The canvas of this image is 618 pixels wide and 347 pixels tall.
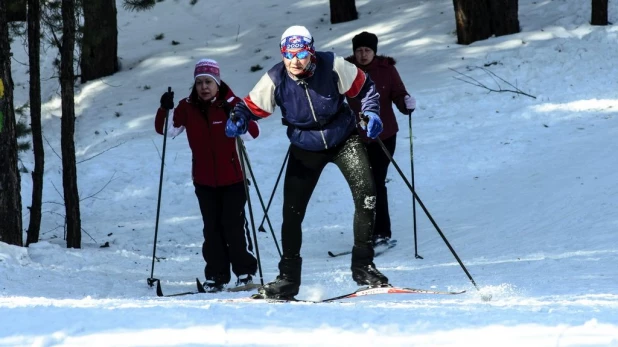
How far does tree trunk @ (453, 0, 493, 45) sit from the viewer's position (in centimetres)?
1598

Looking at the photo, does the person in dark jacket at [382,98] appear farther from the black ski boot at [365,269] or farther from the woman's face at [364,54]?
the black ski boot at [365,269]

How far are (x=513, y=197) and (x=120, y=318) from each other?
676 centimetres

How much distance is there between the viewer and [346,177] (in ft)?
19.7

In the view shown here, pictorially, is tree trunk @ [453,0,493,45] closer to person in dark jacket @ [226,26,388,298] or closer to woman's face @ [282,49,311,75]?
person in dark jacket @ [226,26,388,298]

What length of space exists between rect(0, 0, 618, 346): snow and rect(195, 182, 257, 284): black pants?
53 cm

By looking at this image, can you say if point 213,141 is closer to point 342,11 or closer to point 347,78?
point 347,78

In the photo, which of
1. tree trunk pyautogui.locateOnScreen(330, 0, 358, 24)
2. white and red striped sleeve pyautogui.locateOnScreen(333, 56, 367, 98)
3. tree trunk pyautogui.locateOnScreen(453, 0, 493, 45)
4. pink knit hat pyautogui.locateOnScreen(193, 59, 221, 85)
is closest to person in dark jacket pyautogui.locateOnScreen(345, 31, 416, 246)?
pink knit hat pyautogui.locateOnScreen(193, 59, 221, 85)

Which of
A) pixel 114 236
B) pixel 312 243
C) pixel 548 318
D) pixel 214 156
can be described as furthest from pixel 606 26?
pixel 548 318

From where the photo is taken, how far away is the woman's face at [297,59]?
576cm

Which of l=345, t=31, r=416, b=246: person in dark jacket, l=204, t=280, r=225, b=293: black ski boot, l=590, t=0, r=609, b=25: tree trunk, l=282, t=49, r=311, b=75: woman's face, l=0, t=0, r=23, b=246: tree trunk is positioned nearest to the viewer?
l=282, t=49, r=311, b=75: woman's face

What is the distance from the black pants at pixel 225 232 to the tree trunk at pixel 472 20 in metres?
9.50

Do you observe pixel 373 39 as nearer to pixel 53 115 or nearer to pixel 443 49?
pixel 443 49

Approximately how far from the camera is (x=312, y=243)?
404 inches

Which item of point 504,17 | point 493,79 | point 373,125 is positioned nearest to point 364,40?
point 373,125
